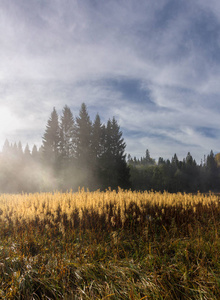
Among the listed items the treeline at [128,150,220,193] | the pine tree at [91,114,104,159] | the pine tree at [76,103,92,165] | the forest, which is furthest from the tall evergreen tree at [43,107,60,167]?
the treeline at [128,150,220,193]

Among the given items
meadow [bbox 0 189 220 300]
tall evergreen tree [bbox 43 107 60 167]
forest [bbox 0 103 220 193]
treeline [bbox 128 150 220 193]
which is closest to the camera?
meadow [bbox 0 189 220 300]

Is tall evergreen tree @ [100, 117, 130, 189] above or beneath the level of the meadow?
above

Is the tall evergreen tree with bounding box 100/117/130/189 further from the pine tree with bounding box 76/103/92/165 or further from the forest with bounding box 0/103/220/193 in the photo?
the pine tree with bounding box 76/103/92/165

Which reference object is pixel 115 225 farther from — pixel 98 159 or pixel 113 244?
pixel 98 159

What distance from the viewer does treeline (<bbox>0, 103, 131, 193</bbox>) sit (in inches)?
1019

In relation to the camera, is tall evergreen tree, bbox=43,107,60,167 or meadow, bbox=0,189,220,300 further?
tall evergreen tree, bbox=43,107,60,167

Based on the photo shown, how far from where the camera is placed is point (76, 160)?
90.6ft

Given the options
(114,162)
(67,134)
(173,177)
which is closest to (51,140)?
(67,134)

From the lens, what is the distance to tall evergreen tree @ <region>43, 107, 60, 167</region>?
94.0ft

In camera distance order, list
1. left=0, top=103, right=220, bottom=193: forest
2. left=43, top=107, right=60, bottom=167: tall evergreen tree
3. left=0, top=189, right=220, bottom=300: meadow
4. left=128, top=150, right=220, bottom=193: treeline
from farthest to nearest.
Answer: left=128, top=150, right=220, bottom=193: treeline
left=43, top=107, right=60, bottom=167: tall evergreen tree
left=0, top=103, right=220, bottom=193: forest
left=0, top=189, right=220, bottom=300: meadow

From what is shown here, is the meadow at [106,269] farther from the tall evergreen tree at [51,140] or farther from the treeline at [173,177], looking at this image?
the treeline at [173,177]

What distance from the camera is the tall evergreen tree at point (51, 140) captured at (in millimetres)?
28639

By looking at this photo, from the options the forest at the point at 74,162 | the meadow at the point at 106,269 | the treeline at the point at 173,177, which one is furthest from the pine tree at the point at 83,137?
the meadow at the point at 106,269

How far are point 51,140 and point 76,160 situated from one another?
16.0ft
